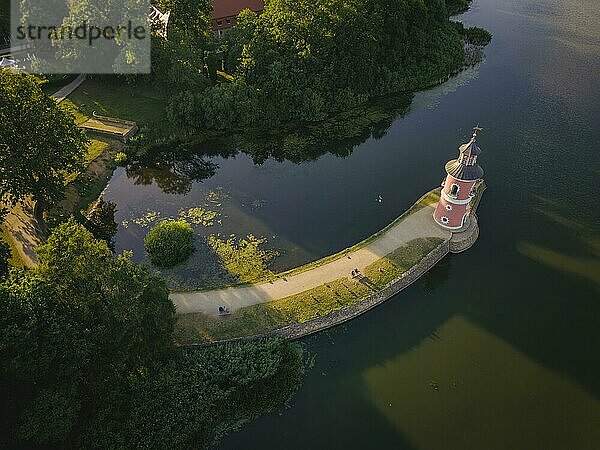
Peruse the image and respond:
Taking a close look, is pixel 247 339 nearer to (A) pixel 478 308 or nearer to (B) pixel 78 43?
(A) pixel 478 308

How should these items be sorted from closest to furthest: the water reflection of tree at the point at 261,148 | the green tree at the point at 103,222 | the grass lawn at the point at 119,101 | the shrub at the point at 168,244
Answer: the shrub at the point at 168,244 < the green tree at the point at 103,222 < the water reflection of tree at the point at 261,148 < the grass lawn at the point at 119,101

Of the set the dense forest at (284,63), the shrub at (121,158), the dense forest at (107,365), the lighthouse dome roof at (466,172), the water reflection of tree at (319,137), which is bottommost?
the dense forest at (107,365)

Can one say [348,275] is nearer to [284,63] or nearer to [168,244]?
[168,244]

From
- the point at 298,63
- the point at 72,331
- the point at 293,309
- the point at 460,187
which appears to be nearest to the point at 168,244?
the point at 293,309

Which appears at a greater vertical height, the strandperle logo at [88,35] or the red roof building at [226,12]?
the red roof building at [226,12]

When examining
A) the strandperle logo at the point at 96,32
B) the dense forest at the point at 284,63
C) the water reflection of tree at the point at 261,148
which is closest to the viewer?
the water reflection of tree at the point at 261,148

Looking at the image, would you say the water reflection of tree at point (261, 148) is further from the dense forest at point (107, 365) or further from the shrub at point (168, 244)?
the dense forest at point (107, 365)

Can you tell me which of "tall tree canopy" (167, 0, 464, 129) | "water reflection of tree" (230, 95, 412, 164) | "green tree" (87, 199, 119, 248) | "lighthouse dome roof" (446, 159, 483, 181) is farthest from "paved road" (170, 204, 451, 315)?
"tall tree canopy" (167, 0, 464, 129)

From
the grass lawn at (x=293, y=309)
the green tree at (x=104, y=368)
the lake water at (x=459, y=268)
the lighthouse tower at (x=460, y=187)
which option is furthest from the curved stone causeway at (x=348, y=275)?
the green tree at (x=104, y=368)
